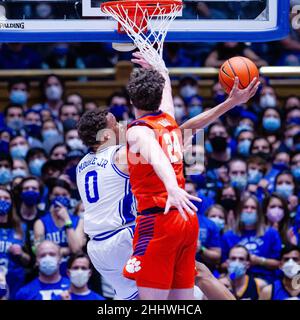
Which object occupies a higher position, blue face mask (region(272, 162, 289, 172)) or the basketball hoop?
the basketball hoop

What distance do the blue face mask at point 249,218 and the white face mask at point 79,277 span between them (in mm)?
1860

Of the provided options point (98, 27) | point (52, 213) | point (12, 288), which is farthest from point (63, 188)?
point (98, 27)

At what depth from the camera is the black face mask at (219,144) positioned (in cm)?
1174

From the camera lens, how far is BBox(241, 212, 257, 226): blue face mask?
1073 cm

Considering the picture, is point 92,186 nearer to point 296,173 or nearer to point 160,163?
point 160,163

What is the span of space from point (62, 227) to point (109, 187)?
11.1 ft

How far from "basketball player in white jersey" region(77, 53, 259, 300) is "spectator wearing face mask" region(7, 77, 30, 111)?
5.44m

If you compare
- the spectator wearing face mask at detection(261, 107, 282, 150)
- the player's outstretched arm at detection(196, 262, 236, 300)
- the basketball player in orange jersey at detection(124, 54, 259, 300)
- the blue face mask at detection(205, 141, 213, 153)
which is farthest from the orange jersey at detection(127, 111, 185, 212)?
the spectator wearing face mask at detection(261, 107, 282, 150)

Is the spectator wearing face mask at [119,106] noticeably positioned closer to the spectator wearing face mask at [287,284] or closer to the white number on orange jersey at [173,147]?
the spectator wearing face mask at [287,284]

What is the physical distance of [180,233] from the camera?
6.66 m

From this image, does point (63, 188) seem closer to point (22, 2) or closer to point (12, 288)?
point (12, 288)

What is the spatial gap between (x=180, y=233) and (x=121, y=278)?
102 cm

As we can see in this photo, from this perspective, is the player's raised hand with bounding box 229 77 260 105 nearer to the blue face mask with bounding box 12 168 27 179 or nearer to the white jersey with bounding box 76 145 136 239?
the white jersey with bounding box 76 145 136 239

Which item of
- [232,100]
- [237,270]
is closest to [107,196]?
[232,100]
